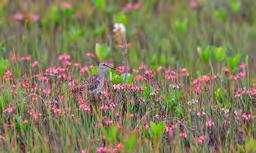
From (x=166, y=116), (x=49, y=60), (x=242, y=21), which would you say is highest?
(x=242, y=21)

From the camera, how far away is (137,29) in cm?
626

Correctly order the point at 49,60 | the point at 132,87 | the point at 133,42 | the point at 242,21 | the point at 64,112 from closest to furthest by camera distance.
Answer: the point at 64,112, the point at 132,87, the point at 49,60, the point at 133,42, the point at 242,21

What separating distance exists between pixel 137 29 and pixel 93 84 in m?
2.10

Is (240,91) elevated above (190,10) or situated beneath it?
situated beneath

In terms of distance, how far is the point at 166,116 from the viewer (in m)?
3.94

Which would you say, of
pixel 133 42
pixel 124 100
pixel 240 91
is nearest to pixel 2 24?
pixel 133 42

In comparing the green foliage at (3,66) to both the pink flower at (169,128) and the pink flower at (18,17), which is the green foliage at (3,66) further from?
the pink flower at (18,17)

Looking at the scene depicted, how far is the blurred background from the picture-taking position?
223 inches

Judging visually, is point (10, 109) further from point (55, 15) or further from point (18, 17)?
point (18, 17)

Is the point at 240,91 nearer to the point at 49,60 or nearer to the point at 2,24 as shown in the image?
the point at 49,60

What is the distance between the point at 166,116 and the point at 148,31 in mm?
2422

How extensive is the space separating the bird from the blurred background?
963 millimetres

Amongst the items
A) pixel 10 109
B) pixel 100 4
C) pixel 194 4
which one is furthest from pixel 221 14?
pixel 10 109

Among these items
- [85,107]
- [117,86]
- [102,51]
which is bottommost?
[85,107]
